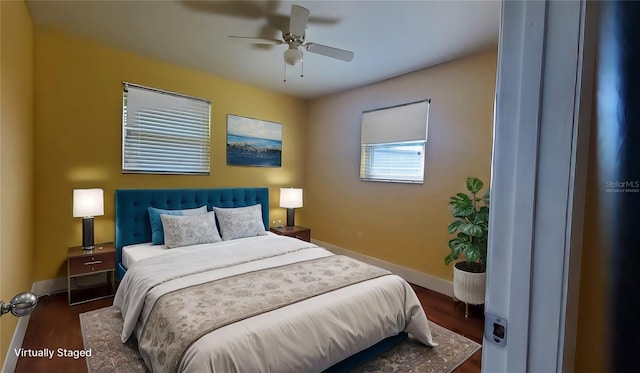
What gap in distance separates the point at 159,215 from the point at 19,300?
2.34 m

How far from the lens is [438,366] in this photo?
201 centimetres

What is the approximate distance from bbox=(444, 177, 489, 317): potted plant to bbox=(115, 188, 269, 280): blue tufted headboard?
2719 mm

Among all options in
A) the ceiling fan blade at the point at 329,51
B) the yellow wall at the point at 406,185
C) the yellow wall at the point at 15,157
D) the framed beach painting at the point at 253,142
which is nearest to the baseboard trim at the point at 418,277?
the yellow wall at the point at 406,185

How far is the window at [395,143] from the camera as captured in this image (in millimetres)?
3438

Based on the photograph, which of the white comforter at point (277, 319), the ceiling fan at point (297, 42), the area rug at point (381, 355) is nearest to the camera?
the white comforter at point (277, 319)

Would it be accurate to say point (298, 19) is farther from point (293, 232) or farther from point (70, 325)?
point (70, 325)

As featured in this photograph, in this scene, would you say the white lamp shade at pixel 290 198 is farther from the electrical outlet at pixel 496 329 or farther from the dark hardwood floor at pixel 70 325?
the electrical outlet at pixel 496 329

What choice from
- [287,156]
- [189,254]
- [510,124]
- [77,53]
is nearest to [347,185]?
[287,156]

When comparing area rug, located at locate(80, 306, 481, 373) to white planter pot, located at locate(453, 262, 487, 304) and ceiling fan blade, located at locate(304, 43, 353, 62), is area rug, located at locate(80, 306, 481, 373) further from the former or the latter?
ceiling fan blade, located at locate(304, 43, 353, 62)

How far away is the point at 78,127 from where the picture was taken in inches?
116

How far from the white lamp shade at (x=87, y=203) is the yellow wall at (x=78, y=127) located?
0.29 meters

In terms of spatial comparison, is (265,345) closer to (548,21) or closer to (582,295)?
(582,295)

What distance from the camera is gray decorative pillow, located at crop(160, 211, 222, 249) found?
2.96 m

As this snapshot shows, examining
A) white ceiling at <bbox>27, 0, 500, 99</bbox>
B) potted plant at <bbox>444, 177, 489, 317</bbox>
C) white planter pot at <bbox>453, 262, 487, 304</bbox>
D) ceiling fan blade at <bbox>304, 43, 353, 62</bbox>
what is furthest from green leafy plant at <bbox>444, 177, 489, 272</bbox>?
ceiling fan blade at <bbox>304, 43, 353, 62</bbox>
